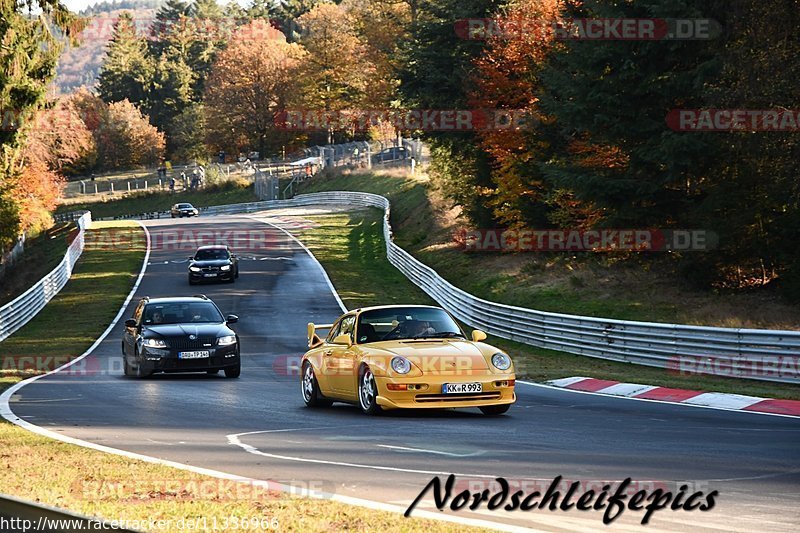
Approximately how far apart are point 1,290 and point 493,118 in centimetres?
2533

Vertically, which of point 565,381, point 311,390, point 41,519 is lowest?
point 565,381

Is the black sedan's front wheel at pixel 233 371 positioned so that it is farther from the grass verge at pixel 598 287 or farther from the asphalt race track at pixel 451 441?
the grass verge at pixel 598 287

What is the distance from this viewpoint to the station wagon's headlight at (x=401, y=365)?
1380 cm

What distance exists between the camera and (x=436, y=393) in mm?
13781

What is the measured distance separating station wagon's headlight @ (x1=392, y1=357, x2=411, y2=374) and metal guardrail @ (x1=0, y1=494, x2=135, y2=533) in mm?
8719

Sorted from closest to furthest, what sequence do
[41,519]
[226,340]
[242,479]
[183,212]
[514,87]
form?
1. [41,519]
2. [242,479]
3. [226,340]
4. [514,87]
5. [183,212]

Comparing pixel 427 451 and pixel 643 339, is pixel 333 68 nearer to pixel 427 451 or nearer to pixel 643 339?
pixel 643 339

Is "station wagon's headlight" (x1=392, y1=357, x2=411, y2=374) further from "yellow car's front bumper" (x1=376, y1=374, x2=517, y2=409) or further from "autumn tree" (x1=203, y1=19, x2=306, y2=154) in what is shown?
"autumn tree" (x1=203, y1=19, x2=306, y2=154)

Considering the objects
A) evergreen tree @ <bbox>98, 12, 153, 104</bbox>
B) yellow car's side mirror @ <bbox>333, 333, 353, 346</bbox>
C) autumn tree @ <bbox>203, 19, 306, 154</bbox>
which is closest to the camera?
yellow car's side mirror @ <bbox>333, 333, 353, 346</bbox>

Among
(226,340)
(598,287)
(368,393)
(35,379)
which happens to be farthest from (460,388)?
→ (598,287)

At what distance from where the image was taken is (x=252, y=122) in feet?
391

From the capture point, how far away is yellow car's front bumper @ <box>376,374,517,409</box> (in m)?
13.8

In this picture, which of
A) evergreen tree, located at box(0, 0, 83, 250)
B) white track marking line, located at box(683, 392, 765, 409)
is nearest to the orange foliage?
evergreen tree, located at box(0, 0, 83, 250)

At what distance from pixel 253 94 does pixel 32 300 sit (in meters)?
81.2
